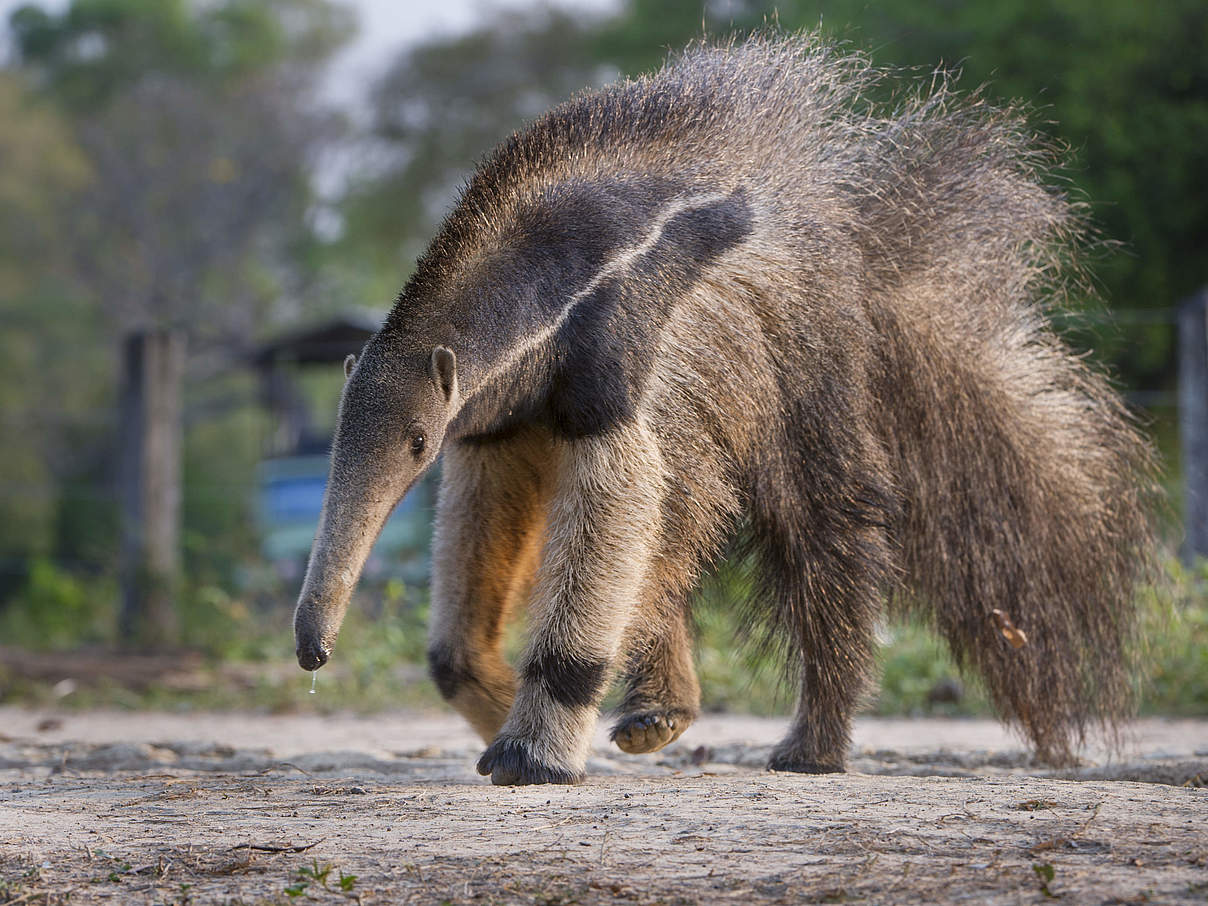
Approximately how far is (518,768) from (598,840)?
93 centimetres

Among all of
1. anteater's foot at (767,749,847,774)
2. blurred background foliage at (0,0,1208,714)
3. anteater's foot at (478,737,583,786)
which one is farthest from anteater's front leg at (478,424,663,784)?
blurred background foliage at (0,0,1208,714)

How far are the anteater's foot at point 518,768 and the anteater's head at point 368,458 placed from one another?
617 mm

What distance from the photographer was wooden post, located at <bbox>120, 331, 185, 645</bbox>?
8539 millimetres

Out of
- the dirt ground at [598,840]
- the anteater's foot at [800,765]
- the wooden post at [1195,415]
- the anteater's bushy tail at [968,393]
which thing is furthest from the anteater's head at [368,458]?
the wooden post at [1195,415]

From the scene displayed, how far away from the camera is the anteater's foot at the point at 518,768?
12.3 ft

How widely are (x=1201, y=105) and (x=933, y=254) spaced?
450 inches

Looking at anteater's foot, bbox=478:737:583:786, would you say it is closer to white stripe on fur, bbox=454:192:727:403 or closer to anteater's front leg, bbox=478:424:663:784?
anteater's front leg, bbox=478:424:663:784

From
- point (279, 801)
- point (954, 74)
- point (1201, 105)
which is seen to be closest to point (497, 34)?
point (1201, 105)

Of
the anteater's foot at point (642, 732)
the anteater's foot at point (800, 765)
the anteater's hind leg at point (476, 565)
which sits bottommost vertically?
the anteater's foot at point (800, 765)

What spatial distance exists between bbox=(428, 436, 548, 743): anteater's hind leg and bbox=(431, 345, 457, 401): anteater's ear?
2.22 ft

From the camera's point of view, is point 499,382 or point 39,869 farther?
point 499,382

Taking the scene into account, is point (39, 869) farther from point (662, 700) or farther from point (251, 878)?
point (662, 700)

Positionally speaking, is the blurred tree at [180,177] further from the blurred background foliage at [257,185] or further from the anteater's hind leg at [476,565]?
the anteater's hind leg at [476,565]

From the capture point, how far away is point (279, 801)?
136 inches
